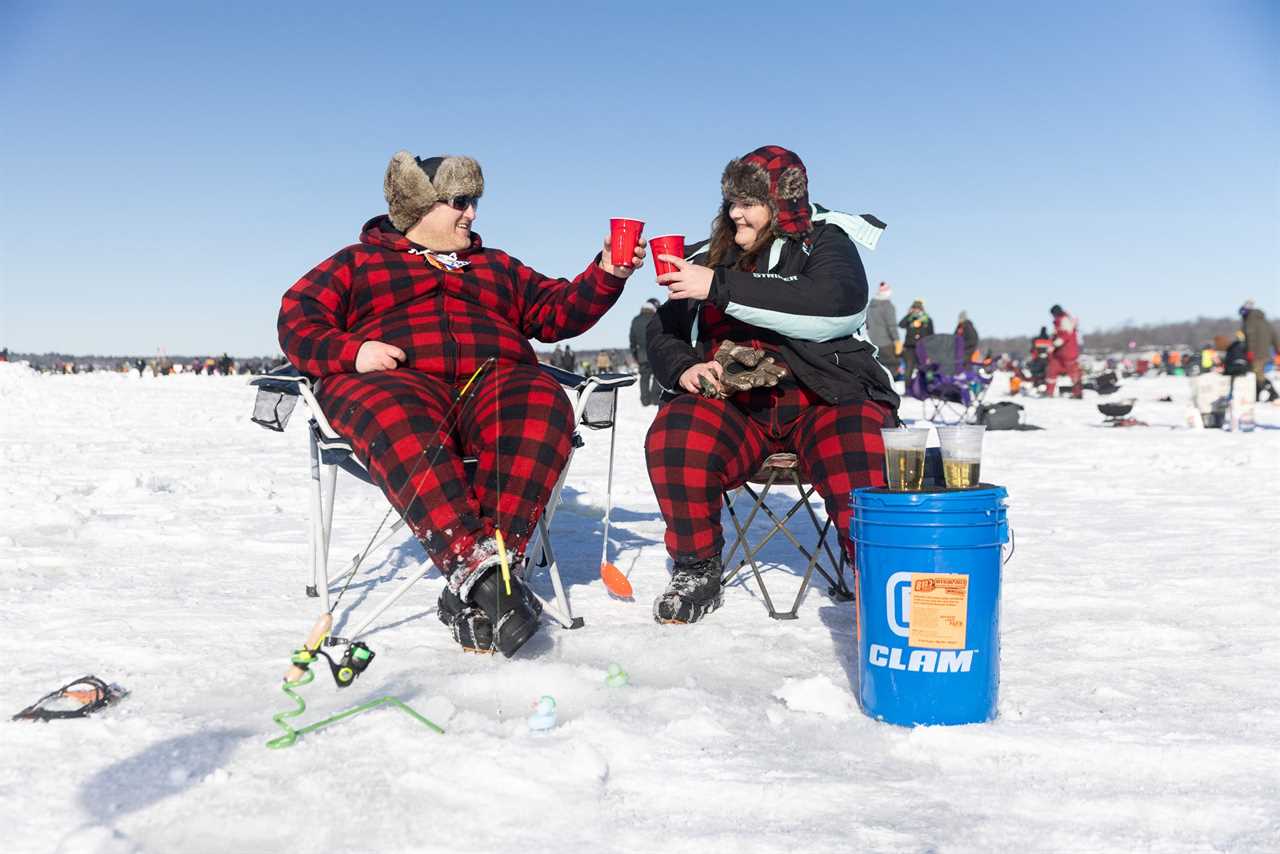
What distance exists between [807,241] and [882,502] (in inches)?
49.1

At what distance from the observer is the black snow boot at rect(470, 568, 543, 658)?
7.55 ft

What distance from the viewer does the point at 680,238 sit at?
267 centimetres

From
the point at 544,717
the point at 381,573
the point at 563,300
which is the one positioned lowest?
the point at 381,573

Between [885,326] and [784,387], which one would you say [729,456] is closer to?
[784,387]

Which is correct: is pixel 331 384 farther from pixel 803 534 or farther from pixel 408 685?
pixel 803 534

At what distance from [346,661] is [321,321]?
1183 millimetres

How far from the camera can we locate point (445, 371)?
2928mm

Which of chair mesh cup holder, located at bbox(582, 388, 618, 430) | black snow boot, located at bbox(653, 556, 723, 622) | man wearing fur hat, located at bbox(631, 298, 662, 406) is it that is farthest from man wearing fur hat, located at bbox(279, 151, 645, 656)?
man wearing fur hat, located at bbox(631, 298, 662, 406)

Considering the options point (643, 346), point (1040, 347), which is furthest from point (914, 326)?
point (1040, 347)

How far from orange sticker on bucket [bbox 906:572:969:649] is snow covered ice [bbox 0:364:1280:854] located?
19 cm

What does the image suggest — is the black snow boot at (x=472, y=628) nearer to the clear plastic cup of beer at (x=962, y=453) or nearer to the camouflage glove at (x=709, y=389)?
the camouflage glove at (x=709, y=389)

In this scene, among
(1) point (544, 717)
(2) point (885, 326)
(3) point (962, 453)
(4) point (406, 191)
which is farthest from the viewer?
(2) point (885, 326)

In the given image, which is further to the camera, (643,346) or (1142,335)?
(1142,335)

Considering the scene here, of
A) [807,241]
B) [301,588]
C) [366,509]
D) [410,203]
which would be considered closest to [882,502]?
[807,241]
